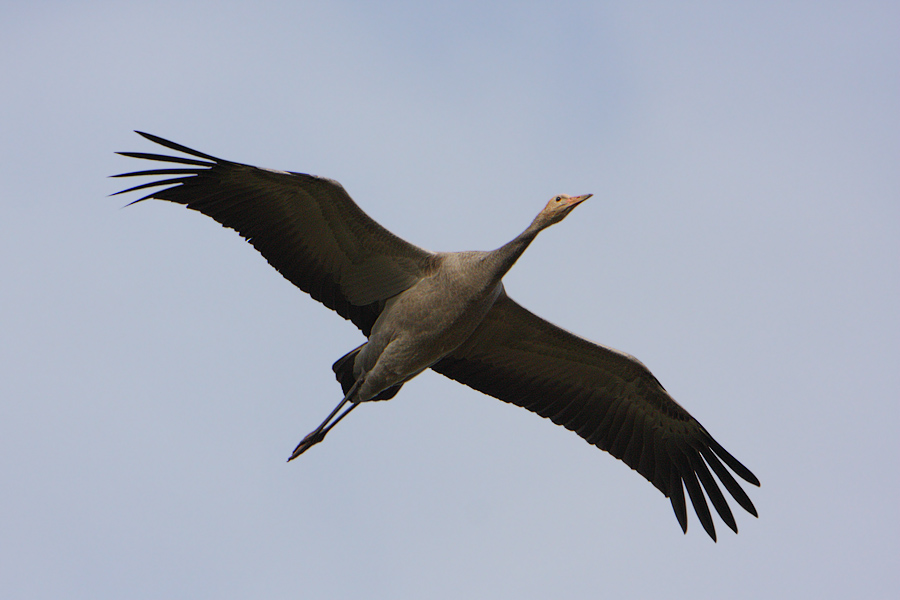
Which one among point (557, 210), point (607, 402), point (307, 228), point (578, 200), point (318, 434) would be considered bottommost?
point (318, 434)

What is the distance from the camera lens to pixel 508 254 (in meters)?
8.79

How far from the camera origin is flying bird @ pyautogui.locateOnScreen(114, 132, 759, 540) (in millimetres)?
9180

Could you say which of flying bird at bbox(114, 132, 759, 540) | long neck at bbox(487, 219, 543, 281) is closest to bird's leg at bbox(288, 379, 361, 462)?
flying bird at bbox(114, 132, 759, 540)

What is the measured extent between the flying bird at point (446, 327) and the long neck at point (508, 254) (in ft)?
0.05

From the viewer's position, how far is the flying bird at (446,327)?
30.1 ft

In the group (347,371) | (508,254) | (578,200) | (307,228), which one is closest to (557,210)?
(578,200)

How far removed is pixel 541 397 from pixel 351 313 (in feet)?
8.41

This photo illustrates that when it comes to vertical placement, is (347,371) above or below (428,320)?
below

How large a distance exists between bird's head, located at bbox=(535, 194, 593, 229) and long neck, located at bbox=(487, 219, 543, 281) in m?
0.18

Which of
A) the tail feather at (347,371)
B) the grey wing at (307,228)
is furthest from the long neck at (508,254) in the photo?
the tail feather at (347,371)

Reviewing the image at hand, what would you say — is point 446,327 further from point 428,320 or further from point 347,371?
point 347,371

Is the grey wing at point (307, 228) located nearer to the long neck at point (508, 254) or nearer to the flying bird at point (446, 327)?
the flying bird at point (446, 327)

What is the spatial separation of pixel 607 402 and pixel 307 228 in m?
4.16

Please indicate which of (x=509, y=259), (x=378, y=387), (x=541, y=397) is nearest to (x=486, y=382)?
(x=541, y=397)
